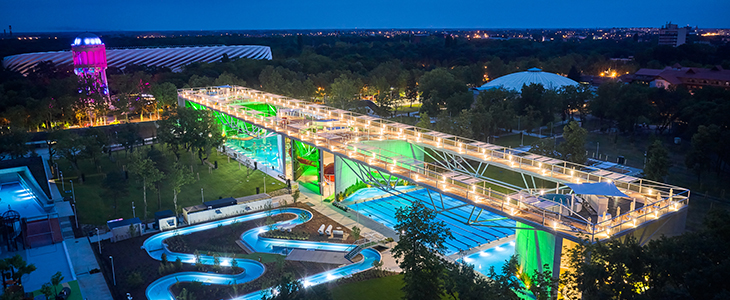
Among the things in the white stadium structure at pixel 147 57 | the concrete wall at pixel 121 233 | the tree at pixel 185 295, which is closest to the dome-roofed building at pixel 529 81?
the white stadium structure at pixel 147 57

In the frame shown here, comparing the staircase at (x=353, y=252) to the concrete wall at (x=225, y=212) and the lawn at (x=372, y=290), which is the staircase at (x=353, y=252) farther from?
the concrete wall at (x=225, y=212)

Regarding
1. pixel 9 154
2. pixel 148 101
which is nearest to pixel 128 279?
pixel 9 154

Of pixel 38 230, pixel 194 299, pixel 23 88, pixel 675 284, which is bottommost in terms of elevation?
pixel 194 299

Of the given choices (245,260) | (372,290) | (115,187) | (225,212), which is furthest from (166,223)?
(372,290)

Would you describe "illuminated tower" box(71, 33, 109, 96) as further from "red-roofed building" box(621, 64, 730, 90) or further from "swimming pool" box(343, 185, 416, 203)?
"red-roofed building" box(621, 64, 730, 90)

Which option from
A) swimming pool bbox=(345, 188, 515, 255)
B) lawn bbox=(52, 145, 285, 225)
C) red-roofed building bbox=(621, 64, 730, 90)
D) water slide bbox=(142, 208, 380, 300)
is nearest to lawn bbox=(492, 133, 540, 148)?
swimming pool bbox=(345, 188, 515, 255)

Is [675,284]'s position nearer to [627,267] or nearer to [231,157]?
[627,267]

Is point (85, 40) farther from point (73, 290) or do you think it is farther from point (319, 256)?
point (319, 256)
